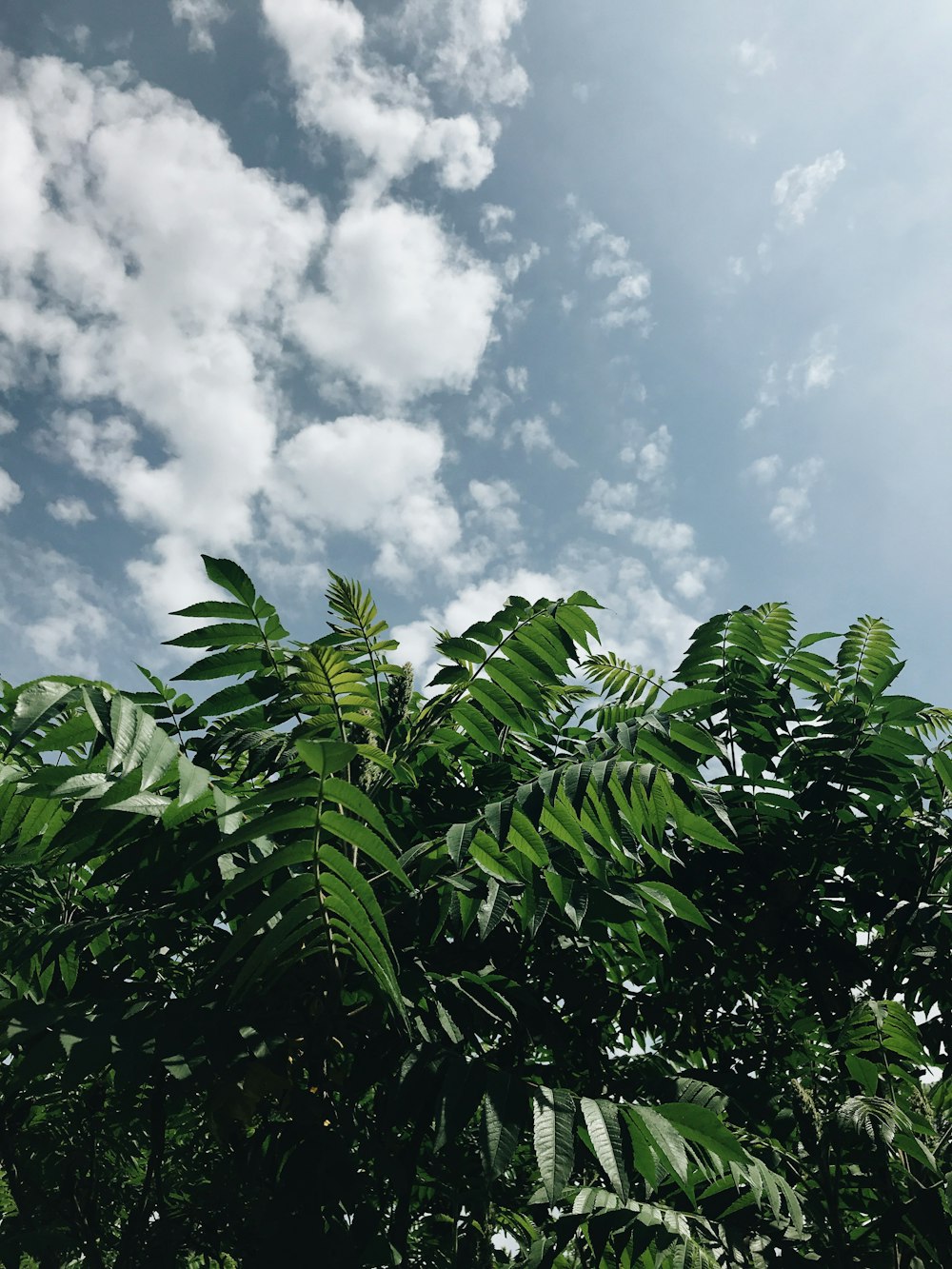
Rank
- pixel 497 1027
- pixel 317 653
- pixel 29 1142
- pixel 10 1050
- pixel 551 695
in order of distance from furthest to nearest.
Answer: pixel 29 1142
pixel 551 695
pixel 497 1027
pixel 317 653
pixel 10 1050

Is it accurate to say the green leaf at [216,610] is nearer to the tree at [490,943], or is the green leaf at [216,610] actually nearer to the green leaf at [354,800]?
the tree at [490,943]

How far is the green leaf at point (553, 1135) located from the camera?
1868 millimetres

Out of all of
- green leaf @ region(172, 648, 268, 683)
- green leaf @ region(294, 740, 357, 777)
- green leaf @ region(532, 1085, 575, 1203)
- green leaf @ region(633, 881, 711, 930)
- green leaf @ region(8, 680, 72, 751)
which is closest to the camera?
green leaf @ region(294, 740, 357, 777)

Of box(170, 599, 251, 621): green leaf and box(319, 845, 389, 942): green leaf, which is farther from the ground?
box(170, 599, 251, 621): green leaf

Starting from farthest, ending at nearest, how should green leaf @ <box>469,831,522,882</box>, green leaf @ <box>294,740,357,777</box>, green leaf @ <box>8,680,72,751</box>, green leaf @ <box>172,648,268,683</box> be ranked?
green leaf @ <box>172,648,268,683</box> < green leaf @ <box>469,831,522,882</box> < green leaf @ <box>8,680,72,751</box> < green leaf @ <box>294,740,357,777</box>

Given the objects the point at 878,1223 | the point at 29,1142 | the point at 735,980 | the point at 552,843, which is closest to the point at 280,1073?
the point at 552,843

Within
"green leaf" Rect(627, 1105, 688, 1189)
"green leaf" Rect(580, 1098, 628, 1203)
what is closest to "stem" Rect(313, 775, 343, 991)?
"green leaf" Rect(580, 1098, 628, 1203)

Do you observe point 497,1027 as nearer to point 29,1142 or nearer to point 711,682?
point 711,682

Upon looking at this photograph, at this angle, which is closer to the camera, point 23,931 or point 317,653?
point 317,653

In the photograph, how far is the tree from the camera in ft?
6.86

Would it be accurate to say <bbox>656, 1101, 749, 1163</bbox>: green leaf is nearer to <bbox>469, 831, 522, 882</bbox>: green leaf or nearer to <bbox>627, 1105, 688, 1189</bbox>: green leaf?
<bbox>627, 1105, 688, 1189</bbox>: green leaf

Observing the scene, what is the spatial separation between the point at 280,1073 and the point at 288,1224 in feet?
1.12

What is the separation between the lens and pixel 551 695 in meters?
3.76

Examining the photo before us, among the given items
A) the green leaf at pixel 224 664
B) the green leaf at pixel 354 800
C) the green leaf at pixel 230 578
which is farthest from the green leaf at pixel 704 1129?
the green leaf at pixel 230 578
